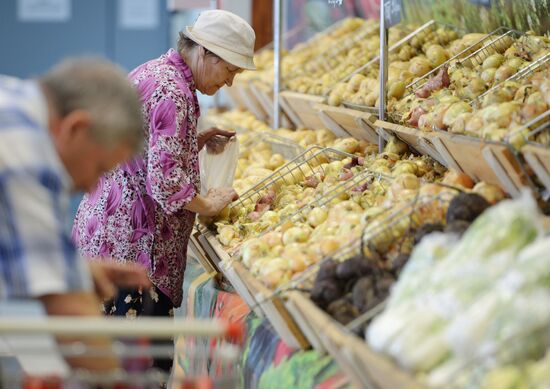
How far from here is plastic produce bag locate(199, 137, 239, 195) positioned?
4543 millimetres

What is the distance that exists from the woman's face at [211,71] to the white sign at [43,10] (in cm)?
725

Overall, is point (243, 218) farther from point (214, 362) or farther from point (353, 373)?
point (353, 373)

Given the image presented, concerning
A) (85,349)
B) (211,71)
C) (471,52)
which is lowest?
(471,52)

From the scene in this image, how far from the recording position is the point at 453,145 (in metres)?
3.30

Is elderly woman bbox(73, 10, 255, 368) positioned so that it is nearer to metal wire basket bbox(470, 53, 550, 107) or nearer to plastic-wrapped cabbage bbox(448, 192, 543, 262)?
metal wire basket bbox(470, 53, 550, 107)

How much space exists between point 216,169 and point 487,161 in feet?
5.97

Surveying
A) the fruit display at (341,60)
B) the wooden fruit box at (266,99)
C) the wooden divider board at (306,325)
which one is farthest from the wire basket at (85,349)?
the wooden fruit box at (266,99)

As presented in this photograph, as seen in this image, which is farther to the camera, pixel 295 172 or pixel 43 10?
pixel 43 10

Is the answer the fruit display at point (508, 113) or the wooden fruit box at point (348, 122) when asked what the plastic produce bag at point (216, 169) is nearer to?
the wooden fruit box at point (348, 122)

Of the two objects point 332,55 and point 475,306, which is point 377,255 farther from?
point 332,55

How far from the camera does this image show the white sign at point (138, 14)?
11.0 meters

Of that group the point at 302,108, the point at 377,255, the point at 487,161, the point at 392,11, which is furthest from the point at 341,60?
the point at 377,255

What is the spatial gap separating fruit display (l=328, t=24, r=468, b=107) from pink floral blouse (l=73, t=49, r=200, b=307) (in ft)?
3.42

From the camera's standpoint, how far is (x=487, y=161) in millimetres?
3010
